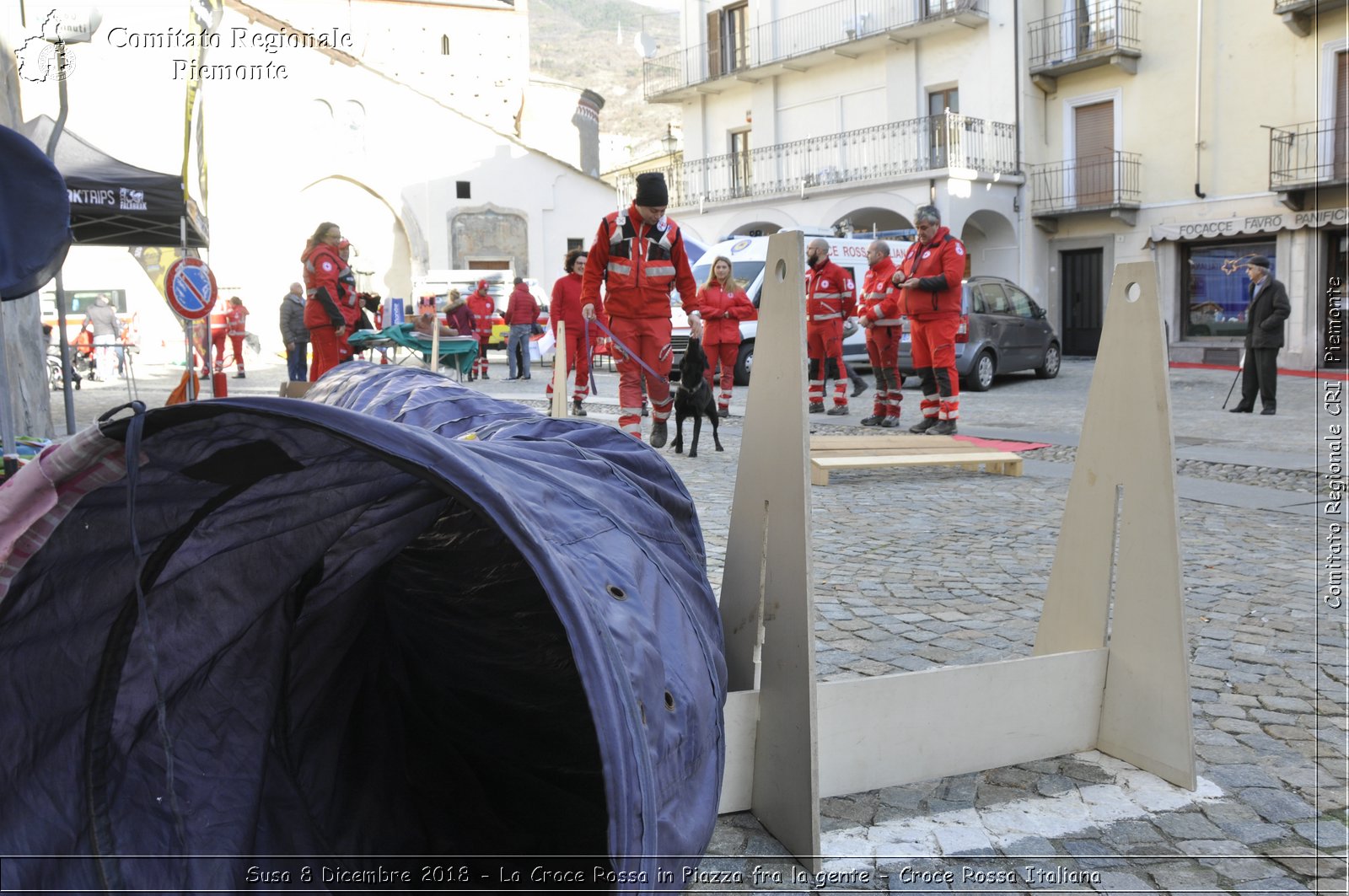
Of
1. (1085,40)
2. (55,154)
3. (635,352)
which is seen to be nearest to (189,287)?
(55,154)

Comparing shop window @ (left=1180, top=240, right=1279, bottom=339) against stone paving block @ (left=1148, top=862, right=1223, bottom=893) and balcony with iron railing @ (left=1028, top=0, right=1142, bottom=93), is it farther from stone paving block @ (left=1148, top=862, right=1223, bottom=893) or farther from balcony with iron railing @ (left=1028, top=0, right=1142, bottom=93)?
stone paving block @ (left=1148, top=862, right=1223, bottom=893)

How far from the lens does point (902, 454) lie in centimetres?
859

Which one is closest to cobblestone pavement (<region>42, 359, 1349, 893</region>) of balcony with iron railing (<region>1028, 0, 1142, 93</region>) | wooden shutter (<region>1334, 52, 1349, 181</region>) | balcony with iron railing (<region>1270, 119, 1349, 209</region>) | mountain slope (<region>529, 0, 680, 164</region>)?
→ balcony with iron railing (<region>1270, 119, 1349, 209</region>)

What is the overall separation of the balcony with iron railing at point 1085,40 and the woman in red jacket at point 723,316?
16942 mm

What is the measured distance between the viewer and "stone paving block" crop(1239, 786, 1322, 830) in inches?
121

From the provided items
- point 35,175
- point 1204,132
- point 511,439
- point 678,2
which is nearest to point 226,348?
point 678,2

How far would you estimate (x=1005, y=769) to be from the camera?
3.37m

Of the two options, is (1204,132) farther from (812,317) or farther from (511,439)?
(511,439)

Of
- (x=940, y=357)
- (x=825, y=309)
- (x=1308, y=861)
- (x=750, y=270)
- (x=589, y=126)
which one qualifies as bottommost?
(x=1308, y=861)

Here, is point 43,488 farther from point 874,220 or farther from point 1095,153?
point 874,220

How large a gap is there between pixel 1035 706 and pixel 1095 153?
26519 millimetres

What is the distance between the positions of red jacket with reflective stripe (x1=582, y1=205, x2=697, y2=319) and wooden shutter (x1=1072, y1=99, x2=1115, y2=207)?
20.7m

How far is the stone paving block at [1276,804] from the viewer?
307cm

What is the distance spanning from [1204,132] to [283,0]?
1430 inches
